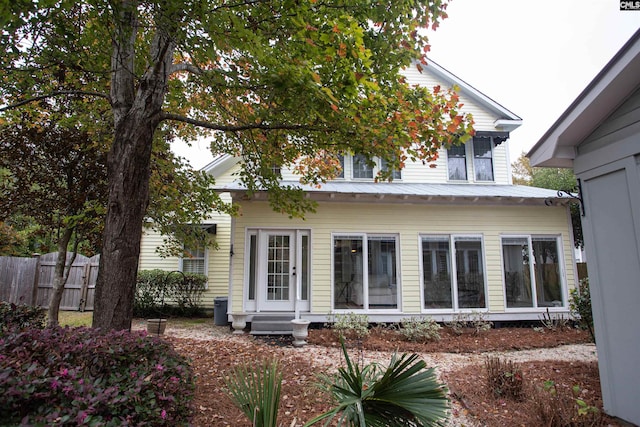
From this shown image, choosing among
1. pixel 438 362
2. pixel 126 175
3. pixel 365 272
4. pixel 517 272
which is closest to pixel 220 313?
pixel 365 272

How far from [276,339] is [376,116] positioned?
5850 millimetres

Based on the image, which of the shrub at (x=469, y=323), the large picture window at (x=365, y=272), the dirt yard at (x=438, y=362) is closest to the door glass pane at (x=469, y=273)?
the shrub at (x=469, y=323)

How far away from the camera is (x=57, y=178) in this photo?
6703 mm

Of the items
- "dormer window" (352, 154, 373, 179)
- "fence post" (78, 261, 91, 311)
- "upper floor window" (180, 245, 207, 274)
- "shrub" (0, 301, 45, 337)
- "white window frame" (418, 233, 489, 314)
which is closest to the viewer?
"shrub" (0, 301, 45, 337)

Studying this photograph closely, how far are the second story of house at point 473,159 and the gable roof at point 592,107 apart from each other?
22.5 feet

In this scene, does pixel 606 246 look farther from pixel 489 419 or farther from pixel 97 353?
pixel 97 353

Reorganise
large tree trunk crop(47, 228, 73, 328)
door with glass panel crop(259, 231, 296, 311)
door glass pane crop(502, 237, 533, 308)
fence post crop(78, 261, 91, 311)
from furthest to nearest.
A: fence post crop(78, 261, 91, 311) → door glass pane crop(502, 237, 533, 308) → door with glass panel crop(259, 231, 296, 311) → large tree trunk crop(47, 228, 73, 328)

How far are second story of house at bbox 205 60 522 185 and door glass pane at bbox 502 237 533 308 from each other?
2.70m

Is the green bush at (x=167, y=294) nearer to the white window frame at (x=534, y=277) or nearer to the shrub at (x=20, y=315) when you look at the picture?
the shrub at (x=20, y=315)

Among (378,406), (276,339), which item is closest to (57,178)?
(276,339)

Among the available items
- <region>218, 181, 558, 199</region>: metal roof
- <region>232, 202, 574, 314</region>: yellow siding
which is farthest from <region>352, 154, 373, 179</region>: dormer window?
<region>232, 202, 574, 314</region>: yellow siding

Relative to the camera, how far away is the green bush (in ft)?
37.7

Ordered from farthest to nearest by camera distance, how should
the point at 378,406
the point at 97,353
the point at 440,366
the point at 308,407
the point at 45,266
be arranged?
the point at 45,266 → the point at 440,366 → the point at 308,407 → the point at 97,353 → the point at 378,406

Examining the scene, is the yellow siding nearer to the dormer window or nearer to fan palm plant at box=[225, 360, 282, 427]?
the dormer window
